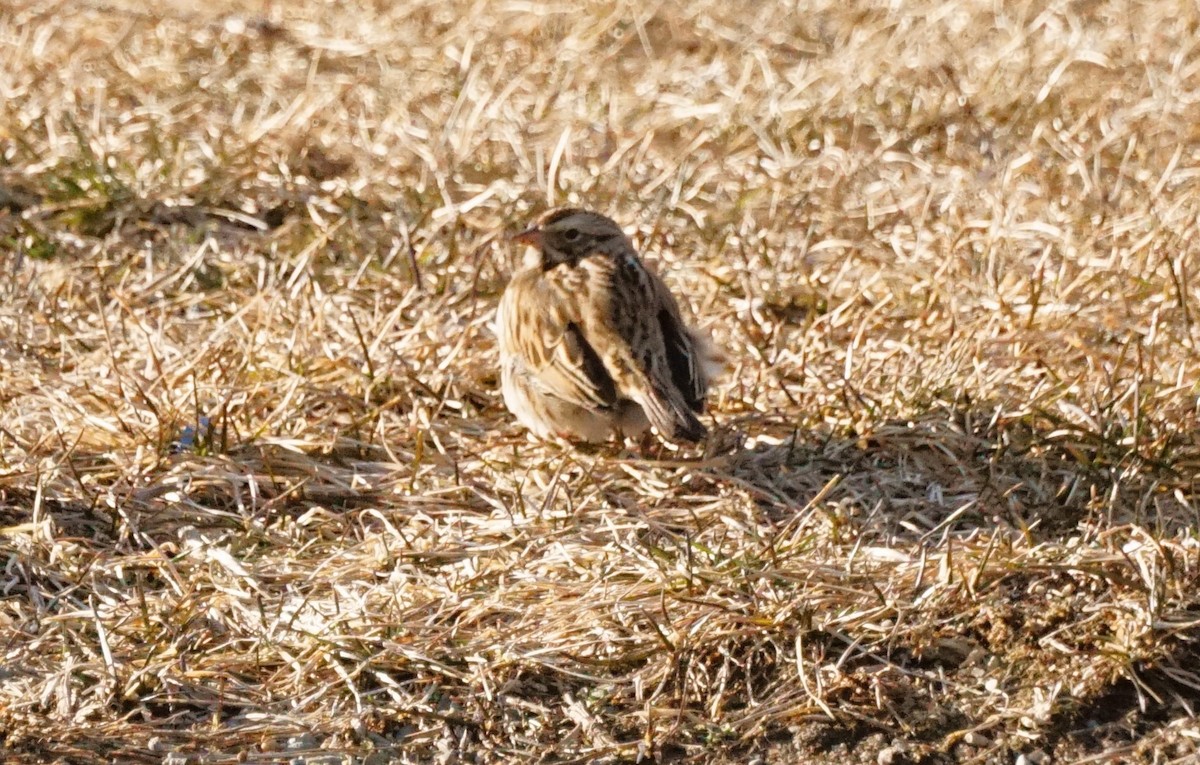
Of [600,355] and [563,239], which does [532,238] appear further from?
[600,355]

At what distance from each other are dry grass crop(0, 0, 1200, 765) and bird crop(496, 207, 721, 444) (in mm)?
209

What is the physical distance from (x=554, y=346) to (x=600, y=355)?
16cm

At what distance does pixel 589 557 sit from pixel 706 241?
104 inches

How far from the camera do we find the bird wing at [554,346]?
5770mm

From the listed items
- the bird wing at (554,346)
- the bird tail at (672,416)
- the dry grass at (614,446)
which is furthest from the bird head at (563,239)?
the bird tail at (672,416)

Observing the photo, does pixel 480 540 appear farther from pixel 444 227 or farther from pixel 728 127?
pixel 728 127

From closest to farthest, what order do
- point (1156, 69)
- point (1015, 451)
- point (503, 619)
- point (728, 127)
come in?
1. point (503, 619)
2. point (1015, 451)
3. point (728, 127)
4. point (1156, 69)

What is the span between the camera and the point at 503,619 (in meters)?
5.03

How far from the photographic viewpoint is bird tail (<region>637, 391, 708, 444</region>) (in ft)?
18.1

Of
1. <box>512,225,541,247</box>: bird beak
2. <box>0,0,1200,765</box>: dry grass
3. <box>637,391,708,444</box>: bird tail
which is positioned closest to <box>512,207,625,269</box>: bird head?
<box>512,225,541,247</box>: bird beak

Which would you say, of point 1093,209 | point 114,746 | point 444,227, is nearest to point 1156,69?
point 1093,209

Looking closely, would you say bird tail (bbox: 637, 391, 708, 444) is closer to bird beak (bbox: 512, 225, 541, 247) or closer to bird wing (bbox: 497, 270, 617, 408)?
bird wing (bbox: 497, 270, 617, 408)

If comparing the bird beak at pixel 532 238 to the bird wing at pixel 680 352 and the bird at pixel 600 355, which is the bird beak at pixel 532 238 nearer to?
the bird at pixel 600 355

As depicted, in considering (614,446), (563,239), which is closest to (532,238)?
(563,239)
